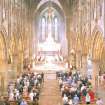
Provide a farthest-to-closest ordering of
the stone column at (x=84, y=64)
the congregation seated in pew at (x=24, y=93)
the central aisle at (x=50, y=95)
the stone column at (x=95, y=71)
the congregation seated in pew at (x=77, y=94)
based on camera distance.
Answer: the stone column at (x=84, y=64), the stone column at (x=95, y=71), the central aisle at (x=50, y=95), the congregation seated in pew at (x=77, y=94), the congregation seated in pew at (x=24, y=93)

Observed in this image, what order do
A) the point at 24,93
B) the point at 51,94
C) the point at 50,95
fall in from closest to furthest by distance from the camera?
the point at 24,93, the point at 50,95, the point at 51,94

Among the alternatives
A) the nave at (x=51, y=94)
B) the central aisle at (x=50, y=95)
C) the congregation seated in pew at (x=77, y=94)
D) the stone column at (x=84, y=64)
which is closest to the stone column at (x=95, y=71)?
the nave at (x=51, y=94)

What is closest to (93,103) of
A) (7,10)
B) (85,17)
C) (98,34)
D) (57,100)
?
(57,100)

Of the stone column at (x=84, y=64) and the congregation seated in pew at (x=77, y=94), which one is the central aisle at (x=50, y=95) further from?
the stone column at (x=84, y=64)

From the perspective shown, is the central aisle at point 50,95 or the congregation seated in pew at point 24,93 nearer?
the congregation seated in pew at point 24,93

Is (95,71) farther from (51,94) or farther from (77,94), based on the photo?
(77,94)

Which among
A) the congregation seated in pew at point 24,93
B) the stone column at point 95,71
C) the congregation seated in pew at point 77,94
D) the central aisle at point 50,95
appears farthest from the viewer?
the stone column at point 95,71

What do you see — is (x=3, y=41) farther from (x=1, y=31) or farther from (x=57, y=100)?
(x=57, y=100)

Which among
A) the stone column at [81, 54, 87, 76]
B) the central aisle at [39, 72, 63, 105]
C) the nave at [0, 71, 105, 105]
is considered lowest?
the central aisle at [39, 72, 63, 105]

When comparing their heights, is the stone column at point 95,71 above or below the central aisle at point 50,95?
above

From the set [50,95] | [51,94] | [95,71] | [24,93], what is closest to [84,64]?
[95,71]

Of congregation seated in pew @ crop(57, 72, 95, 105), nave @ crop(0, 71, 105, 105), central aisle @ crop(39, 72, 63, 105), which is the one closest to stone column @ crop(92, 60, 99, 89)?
nave @ crop(0, 71, 105, 105)

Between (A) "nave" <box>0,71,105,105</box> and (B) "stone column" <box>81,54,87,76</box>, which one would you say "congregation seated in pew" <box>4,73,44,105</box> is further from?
(B) "stone column" <box>81,54,87,76</box>

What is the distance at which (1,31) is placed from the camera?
35656mm
